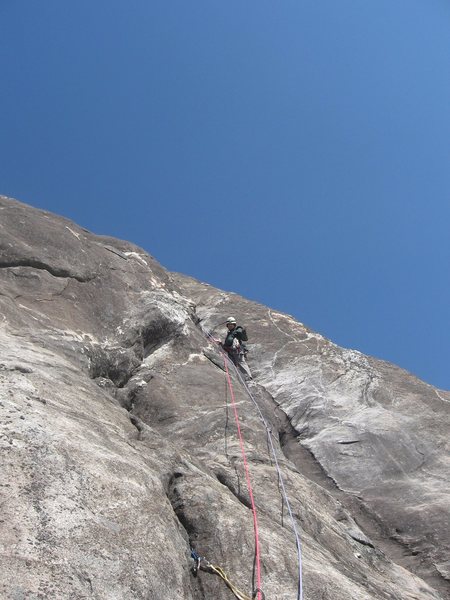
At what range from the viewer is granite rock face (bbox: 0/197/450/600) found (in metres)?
7.00

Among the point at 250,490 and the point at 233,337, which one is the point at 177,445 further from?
the point at 233,337

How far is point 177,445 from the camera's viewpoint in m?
10.8

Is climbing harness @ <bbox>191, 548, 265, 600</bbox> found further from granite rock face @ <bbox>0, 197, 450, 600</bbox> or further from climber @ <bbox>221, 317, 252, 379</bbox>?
climber @ <bbox>221, 317, 252, 379</bbox>

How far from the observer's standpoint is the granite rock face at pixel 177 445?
7.00 m

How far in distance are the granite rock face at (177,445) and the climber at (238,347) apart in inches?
22.5

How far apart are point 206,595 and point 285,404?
32.5ft

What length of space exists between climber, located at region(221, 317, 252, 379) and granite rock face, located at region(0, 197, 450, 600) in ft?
1.87

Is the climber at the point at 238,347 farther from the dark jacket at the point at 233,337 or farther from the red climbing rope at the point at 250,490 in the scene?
the red climbing rope at the point at 250,490

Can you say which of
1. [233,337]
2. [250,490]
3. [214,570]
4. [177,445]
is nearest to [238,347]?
[233,337]

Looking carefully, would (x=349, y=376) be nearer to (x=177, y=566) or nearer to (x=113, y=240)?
(x=113, y=240)

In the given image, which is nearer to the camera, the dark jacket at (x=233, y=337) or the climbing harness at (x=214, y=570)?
the climbing harness at (x=214, y=570)

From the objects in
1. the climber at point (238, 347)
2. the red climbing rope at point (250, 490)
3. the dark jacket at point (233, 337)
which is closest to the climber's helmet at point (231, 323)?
the climber at point (238, 347)

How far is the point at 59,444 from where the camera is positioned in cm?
783

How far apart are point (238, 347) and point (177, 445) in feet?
26.6
